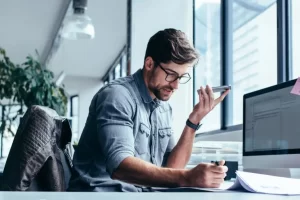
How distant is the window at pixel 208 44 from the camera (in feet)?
13.3

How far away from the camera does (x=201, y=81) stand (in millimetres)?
4398

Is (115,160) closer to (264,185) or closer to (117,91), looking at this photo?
(117,91)

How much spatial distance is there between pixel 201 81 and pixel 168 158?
8.28ft

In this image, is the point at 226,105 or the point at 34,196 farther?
the point at 226,105

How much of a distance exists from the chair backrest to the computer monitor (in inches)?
30.4

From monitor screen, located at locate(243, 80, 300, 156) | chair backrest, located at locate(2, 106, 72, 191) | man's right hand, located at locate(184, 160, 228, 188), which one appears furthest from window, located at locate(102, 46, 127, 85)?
man's right hand, located at locate(184, 160, 228, 188)

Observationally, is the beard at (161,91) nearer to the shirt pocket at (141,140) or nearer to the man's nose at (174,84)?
the man's nose at (174,84)

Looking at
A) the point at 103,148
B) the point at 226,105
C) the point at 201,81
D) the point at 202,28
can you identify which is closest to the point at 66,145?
the point at 103,148

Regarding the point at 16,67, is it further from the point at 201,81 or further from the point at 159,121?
the point at 159,121

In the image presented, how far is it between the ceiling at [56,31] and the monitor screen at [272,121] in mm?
3747

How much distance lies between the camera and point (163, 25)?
13.5 feet

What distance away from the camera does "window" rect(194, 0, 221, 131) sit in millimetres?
4055

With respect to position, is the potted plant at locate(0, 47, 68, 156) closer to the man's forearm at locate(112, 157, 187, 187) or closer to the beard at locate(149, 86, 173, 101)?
the beard at locate(149, 86, 173, 101)

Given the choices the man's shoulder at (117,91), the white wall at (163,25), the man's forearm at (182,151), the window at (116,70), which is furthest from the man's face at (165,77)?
the window at (116,70)
